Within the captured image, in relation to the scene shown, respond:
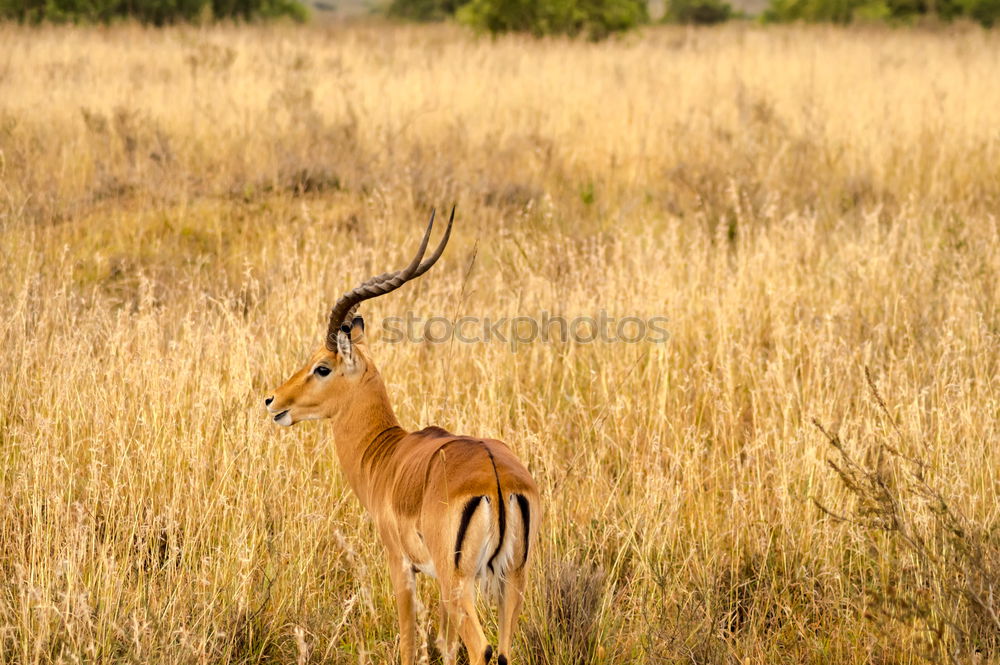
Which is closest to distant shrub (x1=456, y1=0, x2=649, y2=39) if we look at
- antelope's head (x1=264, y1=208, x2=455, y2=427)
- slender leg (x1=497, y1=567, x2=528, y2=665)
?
antelope's head (x1=264, y1=208, x2=455, y2=427)

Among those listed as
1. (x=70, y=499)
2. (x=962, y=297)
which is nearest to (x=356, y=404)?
(x=70, y=499)

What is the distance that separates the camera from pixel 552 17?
20266mm

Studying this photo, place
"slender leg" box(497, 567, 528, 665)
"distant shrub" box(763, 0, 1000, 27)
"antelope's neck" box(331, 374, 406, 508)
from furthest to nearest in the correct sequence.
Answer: "distant shrub" box(763, 0, 1000, 27) < "antelope's neck" box(331, 374, 406, 508) < "slender leg" box(497, 567, 528, 665)

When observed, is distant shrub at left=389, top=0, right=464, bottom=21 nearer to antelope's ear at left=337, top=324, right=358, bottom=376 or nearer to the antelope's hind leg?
antelope's ear at left=337, top=324, right=358, bottom=376

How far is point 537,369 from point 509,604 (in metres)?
2.78

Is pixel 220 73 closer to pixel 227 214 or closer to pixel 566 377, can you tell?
pixel 227 214

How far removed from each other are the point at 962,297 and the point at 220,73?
10.2 meters

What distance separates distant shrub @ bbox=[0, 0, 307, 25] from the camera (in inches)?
838

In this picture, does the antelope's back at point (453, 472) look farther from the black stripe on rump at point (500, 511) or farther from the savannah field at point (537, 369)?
the savannah field at point (537, 369)

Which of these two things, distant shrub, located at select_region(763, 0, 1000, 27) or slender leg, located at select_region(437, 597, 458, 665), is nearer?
slender leg, located at select_region(437, 597, 458, 665)

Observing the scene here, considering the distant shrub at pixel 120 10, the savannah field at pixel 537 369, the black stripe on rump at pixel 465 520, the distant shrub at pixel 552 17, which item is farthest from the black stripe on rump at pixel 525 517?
the distant shrub at pixel 120 10

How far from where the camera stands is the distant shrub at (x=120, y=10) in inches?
838

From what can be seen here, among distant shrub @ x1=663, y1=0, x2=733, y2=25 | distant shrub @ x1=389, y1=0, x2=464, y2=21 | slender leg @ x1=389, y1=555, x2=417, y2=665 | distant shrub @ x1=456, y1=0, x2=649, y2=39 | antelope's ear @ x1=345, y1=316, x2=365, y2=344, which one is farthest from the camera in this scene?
distant shrub @ x1=663, y1=0, x2=733, y2=25

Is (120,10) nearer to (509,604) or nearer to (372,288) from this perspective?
(372,288)
